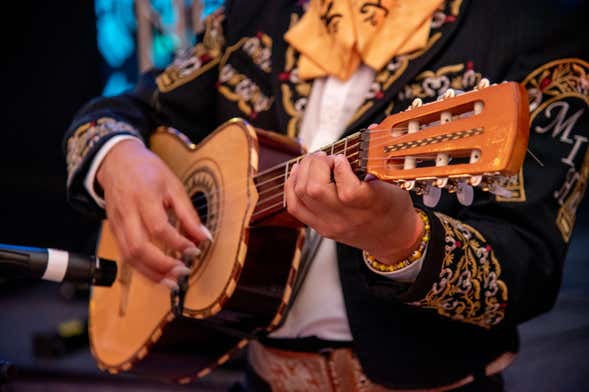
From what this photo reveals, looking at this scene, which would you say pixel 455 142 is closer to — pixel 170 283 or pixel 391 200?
pixel 391 200

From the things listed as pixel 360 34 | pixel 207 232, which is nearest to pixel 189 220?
pixel 207 232

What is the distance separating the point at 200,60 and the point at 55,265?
2.40ft

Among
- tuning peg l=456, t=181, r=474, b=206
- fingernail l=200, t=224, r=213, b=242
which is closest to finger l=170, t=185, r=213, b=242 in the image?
fingernail l=200, t=224, r=213, b=242

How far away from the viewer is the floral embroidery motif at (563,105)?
0.97 meters

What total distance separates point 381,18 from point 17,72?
287 centimetres

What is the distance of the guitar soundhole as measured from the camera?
4.10 ft

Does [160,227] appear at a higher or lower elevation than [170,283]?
higher

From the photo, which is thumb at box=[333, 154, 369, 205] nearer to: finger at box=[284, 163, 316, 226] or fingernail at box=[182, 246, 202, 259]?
finger at box=[284, 163, 316, 226]

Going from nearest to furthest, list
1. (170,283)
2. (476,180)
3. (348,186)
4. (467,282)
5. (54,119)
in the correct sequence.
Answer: (476,180), (348,186), (467,282), (170,283), (54,119)

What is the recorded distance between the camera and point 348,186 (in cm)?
76

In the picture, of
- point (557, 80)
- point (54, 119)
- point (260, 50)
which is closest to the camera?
point (557, 80)

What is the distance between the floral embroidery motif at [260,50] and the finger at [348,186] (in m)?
0.64

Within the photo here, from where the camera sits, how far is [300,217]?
86 centimetres

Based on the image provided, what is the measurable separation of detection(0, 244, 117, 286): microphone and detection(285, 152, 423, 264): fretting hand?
0.39m
